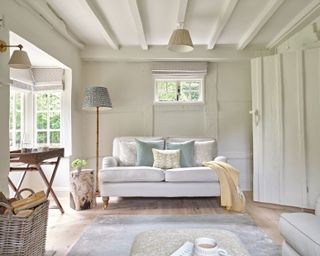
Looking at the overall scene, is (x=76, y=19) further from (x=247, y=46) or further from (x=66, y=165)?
(x=247, y=46)

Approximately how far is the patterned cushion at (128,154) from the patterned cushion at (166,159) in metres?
0.41

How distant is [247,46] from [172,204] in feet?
9.66

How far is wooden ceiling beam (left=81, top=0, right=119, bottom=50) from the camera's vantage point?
114 inches

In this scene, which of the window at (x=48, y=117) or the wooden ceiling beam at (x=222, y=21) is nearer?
the wooden ceiling beam at (x=222, y=21)

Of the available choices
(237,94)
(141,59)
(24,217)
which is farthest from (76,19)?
(237,94)

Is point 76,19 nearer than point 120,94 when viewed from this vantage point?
Yes

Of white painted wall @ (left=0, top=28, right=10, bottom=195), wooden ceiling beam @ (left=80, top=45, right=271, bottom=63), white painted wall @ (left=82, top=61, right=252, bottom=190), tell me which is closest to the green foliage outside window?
white painted wall @ (left=82, top=61, right=252, bottom=190)

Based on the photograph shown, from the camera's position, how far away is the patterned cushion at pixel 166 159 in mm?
3777

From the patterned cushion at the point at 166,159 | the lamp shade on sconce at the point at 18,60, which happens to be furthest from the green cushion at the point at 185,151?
the lamp shade on sconce at the point at 18,60

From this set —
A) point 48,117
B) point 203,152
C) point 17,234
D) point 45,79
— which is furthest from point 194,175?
point 45,79

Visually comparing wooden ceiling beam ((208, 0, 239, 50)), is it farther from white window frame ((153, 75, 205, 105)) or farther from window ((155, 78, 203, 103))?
window ((155, 78, 203, 103))

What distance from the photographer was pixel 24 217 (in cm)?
174

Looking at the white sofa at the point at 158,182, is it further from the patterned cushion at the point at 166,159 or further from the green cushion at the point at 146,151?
the green cushion at the point at 146,151

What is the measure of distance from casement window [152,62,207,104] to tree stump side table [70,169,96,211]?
195 centimetres
